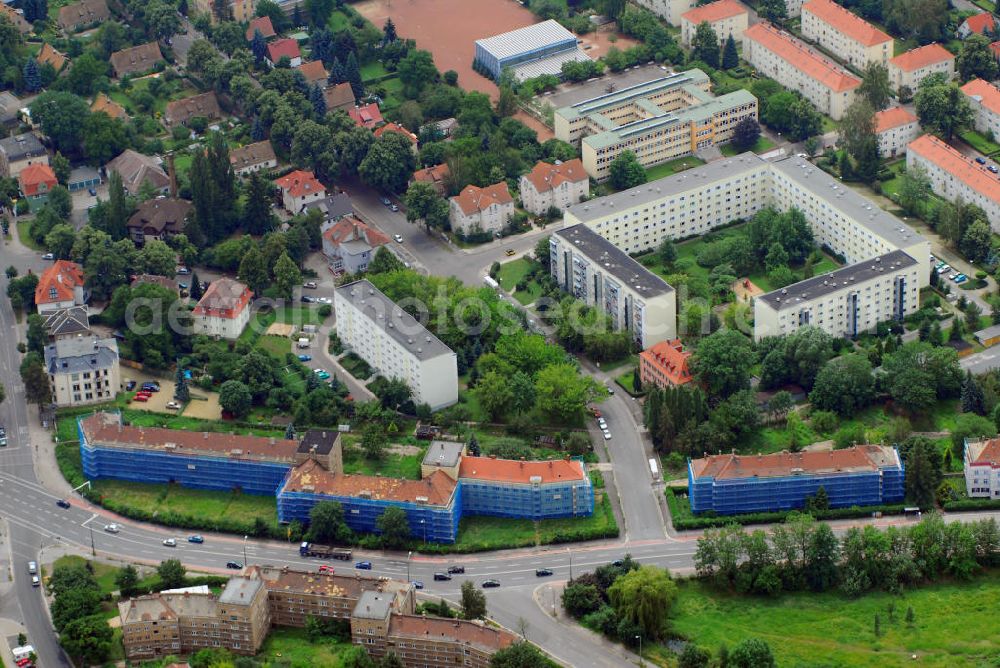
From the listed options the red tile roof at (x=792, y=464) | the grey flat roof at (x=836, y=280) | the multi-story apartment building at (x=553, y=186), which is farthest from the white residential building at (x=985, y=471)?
the multi-story apartment building at (x=553, y=186)

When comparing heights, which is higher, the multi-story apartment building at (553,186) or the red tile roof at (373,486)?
the red tile roof at (373,486)

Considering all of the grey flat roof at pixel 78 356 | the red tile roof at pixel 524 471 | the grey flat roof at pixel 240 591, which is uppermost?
the grey flat roof at pixel 240 591

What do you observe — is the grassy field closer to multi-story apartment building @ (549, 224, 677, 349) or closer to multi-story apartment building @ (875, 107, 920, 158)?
multi-story apartment building @ (549, 224, 677, 349)

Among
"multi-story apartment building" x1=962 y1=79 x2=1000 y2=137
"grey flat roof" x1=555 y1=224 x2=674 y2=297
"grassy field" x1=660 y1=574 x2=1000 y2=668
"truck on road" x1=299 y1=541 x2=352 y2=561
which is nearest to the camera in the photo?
"grassy field" x1=660 y1=574 x2=1000 y2=668

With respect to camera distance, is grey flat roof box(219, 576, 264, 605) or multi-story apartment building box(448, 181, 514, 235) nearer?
grey flat roof box(219, 576, 264, 605)

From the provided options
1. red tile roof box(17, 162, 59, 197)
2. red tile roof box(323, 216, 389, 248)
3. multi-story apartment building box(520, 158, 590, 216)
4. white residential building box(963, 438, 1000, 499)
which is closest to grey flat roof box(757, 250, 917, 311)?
white residential building box(963, 438, 1000, 499)

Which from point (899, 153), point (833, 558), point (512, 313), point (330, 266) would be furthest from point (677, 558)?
point (899, 153)

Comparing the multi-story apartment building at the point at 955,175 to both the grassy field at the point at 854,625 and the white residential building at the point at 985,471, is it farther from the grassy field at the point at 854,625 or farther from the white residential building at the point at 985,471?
the grassy field at the point at 854,625
